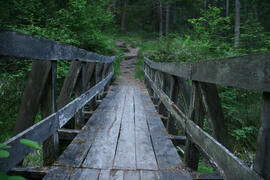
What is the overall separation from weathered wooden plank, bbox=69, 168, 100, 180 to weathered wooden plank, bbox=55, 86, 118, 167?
12cm

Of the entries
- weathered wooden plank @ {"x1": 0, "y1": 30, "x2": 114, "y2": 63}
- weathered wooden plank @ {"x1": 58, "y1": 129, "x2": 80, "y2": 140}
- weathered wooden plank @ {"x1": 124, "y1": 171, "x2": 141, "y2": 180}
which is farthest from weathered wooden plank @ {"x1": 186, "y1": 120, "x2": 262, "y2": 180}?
weathered wooden plank @ {"x1": 58, "y1": 129, "x2": 80, "y2": 140}

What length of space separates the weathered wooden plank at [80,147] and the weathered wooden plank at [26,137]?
16.4 inches

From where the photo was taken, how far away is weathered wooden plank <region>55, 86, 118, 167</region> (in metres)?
2.18

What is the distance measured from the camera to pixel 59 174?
1.93m

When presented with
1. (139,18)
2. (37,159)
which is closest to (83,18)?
(37,159)

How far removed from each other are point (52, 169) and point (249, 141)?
5440 millimetres

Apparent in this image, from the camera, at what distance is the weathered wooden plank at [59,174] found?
1869 millimetres

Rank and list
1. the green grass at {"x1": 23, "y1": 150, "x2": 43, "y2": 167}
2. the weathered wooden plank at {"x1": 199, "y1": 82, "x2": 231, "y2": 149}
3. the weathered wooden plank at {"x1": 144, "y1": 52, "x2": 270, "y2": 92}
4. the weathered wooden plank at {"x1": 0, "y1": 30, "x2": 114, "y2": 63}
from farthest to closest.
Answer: the green grass at {"x1": 23, "y1": 150, "x2": 43, "y2": 167}
the weathered wooden plank at {"x1": 199, "y1": 82, "x2": 231, "y2": 149}
the weathered wooden plank at {"x1": 0, "y1": 30, "x2": 114, "y2": 63}
the weathered wooden plank at {"x1": 144, "y1": 52, "x2": 270, "y2": 92}

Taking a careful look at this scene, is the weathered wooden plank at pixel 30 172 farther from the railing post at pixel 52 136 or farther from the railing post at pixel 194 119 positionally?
the railing post at pixel 194 119

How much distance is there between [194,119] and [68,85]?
76.6 inches

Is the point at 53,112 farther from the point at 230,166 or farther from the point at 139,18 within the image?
the point at 139,18

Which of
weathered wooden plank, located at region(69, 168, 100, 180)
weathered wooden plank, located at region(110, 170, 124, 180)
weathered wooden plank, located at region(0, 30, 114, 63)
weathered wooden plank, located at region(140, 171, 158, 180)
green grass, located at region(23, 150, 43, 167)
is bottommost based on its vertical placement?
green grass, located at region(23, 150, 43, 167)

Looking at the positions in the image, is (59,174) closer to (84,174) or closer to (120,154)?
(84,174)

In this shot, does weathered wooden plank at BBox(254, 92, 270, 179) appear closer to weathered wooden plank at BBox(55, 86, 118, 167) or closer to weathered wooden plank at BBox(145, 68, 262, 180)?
weathered wooden plank at BBox(145, 68, 262, 180)
